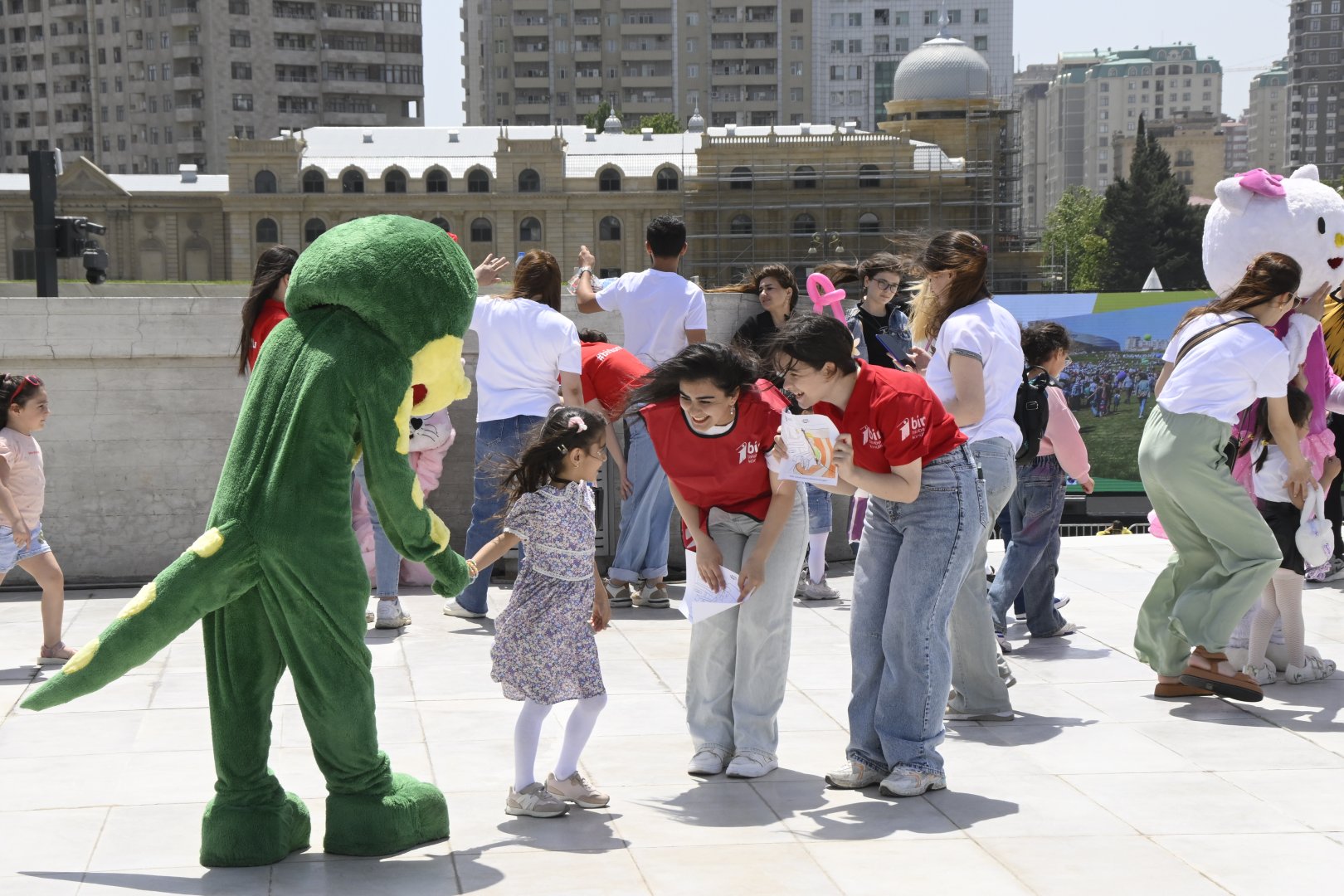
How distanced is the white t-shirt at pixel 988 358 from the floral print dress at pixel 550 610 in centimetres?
152

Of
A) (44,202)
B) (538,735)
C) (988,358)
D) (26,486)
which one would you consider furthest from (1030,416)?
(44,202)

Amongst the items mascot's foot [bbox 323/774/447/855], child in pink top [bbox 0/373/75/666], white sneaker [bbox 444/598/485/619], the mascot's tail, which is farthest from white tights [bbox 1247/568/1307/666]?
child in pink top [bbox 0/373/75/666]

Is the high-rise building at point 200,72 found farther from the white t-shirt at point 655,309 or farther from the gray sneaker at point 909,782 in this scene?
the gray sneaker at point 909,782

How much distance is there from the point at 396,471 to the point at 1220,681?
3.77 m

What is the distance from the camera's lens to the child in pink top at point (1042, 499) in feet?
24.7

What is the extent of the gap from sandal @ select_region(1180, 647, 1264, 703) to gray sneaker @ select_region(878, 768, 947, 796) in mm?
1817

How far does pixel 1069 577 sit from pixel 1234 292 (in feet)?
11.4

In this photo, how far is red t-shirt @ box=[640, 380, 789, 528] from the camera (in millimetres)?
5273

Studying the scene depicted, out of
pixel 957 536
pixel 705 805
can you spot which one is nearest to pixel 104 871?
pixel 705 805

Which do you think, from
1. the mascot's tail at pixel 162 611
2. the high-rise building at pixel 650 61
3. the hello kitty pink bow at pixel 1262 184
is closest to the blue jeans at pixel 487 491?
the hello kitty pink bow at pixel 1262 184

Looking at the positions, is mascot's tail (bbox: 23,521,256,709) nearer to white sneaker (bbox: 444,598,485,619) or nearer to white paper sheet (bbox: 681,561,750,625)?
white paper sheet (bbox: 681,561,750,625)

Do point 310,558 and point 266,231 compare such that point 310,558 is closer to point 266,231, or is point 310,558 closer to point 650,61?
point 266,231

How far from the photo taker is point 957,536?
522 centimetres

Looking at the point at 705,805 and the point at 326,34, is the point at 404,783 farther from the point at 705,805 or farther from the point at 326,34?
the point at 326,34
